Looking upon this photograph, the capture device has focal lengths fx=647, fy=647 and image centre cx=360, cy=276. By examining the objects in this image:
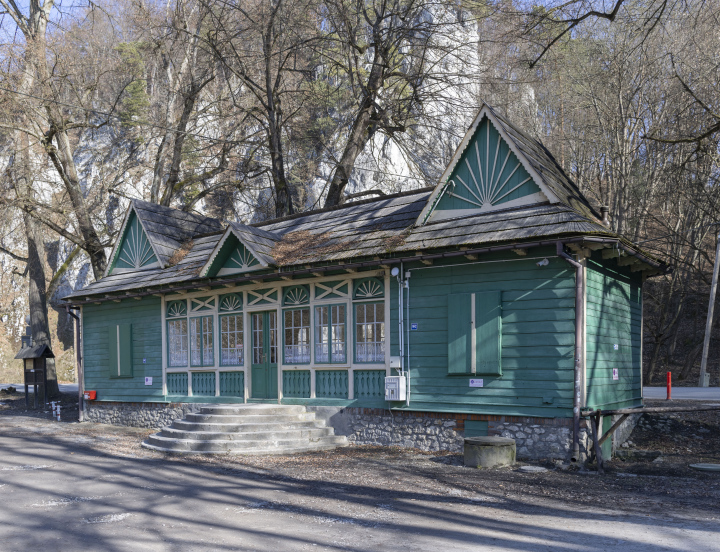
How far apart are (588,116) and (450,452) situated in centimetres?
2096

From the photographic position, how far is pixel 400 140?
22516mm

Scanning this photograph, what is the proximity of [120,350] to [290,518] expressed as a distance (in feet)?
38.6

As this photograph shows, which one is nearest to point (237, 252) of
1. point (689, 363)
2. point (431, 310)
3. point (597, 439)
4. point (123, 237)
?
point (431, 310)

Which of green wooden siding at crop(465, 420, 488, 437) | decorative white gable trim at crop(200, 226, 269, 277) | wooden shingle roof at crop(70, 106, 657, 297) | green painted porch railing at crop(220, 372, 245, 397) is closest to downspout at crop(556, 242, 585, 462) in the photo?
wooden shingle roof at crop(70, 106, 657, 297)

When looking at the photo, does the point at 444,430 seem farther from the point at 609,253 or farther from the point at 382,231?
the point at 609,253

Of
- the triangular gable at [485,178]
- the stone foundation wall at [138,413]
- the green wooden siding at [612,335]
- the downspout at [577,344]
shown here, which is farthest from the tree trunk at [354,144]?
the downspout at [577,344]

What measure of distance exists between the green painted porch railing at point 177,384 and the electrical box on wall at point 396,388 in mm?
6266

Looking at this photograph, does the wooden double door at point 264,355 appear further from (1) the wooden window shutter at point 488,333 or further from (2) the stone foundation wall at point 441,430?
(1) the wooden window shutter at point 488,333

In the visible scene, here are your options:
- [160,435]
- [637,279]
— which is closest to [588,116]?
[637,279]

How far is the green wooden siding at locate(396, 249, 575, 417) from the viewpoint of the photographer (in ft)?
33.9

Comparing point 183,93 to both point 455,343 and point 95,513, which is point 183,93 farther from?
point 95,513

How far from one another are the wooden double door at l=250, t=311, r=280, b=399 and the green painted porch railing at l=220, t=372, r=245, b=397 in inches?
11.1

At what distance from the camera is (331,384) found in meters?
13.2

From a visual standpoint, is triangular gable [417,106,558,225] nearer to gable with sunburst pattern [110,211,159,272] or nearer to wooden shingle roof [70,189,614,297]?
wooden shingle roof [70,189,614,297]
